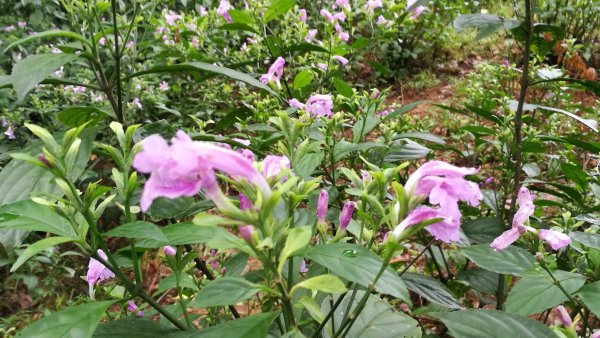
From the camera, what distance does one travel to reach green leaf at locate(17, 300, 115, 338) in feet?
2.26

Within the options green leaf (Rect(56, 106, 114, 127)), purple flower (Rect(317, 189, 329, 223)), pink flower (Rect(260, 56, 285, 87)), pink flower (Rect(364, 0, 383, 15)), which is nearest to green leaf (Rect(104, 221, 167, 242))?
purple flower (Rect(317, 189, 329, 223))

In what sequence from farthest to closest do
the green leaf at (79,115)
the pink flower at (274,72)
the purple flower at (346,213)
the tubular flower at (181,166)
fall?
the pink flower at (274,72)
the green leaf at (79,115)
the purple flower at (346,213)
the tubular flower at (181,166)

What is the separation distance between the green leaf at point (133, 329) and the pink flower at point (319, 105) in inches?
27.2

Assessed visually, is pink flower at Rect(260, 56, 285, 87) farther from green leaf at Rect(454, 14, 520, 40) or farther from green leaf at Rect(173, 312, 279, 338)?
green leaf at Rect(173, 312, 279, 338)

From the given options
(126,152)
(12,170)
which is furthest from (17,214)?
(12,170)

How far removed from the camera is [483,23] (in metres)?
1.20

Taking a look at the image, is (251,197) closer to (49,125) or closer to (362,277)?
(362,277)

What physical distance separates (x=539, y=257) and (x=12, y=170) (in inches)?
40.0

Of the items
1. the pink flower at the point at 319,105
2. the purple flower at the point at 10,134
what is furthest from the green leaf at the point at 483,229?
the purple flower at the point at 10,134

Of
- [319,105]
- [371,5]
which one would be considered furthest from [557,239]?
[371,5]

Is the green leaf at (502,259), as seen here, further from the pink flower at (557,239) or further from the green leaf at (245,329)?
the green leaf at (245,329)

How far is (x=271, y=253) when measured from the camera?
2.03 feet

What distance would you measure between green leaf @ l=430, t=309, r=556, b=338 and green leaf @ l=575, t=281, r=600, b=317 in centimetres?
9

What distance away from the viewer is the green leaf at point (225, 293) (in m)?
0.62
